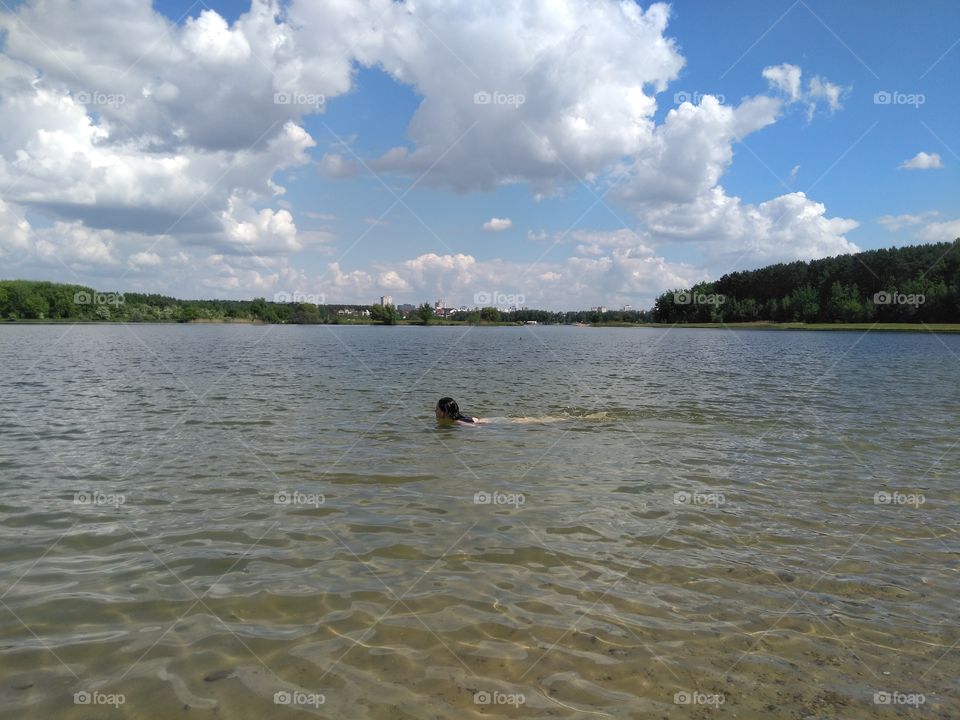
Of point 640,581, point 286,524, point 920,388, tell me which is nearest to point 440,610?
point 640,581

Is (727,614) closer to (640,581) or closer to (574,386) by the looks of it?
(640,581)

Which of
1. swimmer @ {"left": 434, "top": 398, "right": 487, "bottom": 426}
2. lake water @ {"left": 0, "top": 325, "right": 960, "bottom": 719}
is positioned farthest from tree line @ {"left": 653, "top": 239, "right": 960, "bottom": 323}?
lake water @ {"left": 0, "top": 325, "right": 960, "bottom": 719}

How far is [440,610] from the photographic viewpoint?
734 centimetres

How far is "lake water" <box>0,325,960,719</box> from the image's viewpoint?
5.74 meters

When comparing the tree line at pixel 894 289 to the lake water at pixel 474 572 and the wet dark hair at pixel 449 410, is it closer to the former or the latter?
the wet dark hair at pixel 449 410

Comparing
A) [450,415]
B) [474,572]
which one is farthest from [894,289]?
[474,572]

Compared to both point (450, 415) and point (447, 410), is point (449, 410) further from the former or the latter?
point (450, 415)

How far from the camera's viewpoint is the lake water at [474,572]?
5.74 metres

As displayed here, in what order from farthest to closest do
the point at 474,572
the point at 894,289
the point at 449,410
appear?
1. the point at 894,289
2. the point at 449,410
3. the point at 474,572

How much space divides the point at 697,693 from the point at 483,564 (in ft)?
12.5

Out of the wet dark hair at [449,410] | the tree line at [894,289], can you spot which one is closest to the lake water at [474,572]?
the wet dark hair at [449,410]

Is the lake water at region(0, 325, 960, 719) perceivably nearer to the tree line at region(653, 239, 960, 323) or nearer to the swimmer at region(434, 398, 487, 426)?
the swimmer at region(434, 398, 487, 426)

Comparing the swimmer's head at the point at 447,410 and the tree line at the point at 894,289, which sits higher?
the tree line at the point at 894,289

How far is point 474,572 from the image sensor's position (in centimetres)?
850
